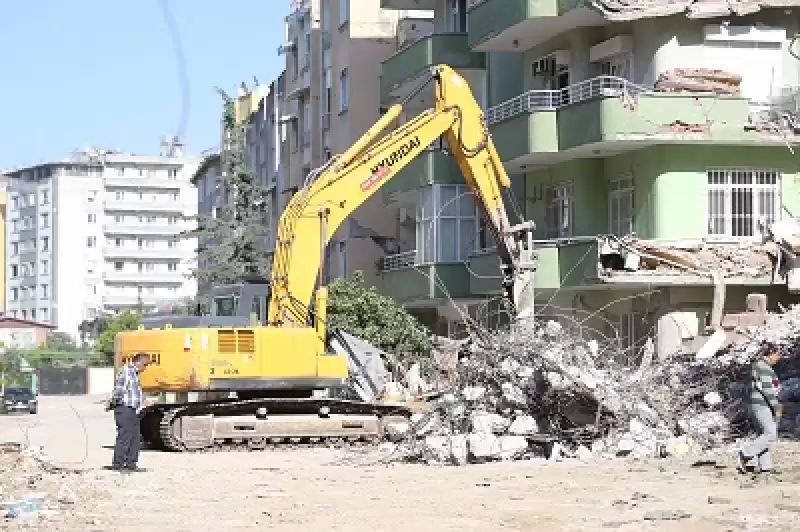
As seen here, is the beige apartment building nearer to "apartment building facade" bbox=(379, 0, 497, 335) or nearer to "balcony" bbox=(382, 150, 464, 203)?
"apartment building facade" bbox=(379, 0, 497, 335)

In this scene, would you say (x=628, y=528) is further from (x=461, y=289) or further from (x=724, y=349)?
(x=461, y=289)

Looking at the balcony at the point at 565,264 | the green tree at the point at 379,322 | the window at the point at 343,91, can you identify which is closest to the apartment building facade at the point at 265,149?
the window at the point at 343,91

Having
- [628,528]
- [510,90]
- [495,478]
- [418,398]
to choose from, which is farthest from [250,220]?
[628,528]

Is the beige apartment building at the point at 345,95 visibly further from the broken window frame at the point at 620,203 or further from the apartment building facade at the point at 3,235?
the apartment building facade at the point at 3,235

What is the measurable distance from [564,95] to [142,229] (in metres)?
138

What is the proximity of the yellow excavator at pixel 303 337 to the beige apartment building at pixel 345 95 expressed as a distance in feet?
63.0

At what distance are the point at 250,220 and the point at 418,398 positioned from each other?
34.4m

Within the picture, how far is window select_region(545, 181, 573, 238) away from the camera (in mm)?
37281

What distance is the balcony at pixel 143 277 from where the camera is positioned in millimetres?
168000

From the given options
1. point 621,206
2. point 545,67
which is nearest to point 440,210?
point 545,67

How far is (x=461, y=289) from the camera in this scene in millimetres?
40375

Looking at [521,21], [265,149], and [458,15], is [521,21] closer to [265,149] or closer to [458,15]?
[458,15]

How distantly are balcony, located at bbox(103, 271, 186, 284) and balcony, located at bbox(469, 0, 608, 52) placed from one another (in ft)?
430

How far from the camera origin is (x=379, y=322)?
3941 cm
